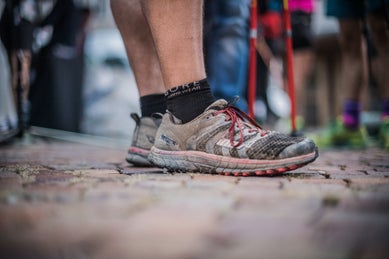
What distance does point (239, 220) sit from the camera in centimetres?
72

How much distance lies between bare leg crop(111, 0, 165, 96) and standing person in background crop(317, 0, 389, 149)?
2017 millimetres

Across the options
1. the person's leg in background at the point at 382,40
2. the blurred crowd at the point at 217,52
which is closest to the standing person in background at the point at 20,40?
the blurred crowd at the point at 217,52

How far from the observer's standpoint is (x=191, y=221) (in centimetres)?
71

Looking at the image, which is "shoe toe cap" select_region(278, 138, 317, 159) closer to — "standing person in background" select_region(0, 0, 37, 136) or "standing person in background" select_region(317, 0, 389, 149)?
"standing person in background" select_region(317, 0, 389, 149)

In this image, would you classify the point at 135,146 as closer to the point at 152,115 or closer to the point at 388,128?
the point at 152,115

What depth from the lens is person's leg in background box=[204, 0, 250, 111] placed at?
110 inches

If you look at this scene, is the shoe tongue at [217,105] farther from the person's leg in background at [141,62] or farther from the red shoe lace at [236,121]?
the person's leg in background at [141,62]

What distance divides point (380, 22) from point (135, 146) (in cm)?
225

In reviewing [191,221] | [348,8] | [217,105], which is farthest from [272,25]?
[191,221]

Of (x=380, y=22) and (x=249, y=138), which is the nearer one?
(x=249, y=138)

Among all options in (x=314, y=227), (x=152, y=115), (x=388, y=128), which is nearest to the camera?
(x=314, y=227)

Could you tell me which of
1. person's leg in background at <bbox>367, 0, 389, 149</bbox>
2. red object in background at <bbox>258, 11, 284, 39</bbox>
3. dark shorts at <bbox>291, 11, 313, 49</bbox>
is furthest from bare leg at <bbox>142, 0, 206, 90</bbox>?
red object in background at <bbox>258, 11, 284, 39</bbox>

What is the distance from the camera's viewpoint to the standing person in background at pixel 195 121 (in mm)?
1298

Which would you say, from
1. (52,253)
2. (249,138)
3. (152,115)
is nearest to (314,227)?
(52,253)
